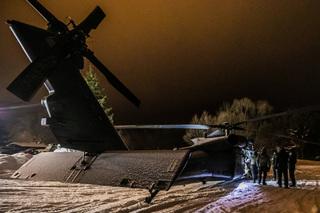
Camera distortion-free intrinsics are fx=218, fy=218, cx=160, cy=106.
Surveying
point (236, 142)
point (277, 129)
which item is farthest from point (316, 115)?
point (236, 142)

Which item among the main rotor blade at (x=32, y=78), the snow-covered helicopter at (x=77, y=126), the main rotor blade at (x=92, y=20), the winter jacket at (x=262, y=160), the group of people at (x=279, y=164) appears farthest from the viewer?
the winter jacket at (x=262, y=160)

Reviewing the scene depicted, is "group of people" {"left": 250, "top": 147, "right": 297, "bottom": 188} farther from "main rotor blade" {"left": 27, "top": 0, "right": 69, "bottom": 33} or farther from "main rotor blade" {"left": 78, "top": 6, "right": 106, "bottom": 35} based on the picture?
"main rotor blade" {"left": 27, "top": 0, "right": 69, "bottom": 33}

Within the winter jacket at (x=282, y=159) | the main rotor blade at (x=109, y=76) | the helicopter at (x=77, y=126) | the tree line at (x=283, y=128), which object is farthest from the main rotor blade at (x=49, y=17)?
the tree line at (x=283, y=128)

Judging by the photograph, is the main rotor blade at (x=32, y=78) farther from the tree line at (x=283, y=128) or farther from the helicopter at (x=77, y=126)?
the tree line at (x=283, y=128)

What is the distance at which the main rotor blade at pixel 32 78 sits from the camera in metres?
4.30

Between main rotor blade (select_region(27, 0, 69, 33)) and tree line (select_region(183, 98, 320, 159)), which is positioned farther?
tree line (select_region(183, 98, 320, 159))

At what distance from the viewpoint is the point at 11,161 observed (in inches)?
457

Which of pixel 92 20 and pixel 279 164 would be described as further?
pixel 279 164

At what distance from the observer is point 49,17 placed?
532 cm

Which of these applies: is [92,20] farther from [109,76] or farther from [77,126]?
[77,126]

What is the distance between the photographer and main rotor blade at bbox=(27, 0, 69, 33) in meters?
5.24


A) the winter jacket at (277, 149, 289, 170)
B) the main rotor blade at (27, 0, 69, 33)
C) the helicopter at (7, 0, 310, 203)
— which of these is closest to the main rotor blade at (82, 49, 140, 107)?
the helicopter at (7, 0, 310, 203)

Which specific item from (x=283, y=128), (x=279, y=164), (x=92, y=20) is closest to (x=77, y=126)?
(x=92, y=20)

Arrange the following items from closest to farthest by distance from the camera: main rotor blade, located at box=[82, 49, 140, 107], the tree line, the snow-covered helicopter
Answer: the snow-covered helicopter < main rotor blade, located at box=[82, 49, 140, 107] < the tree line
